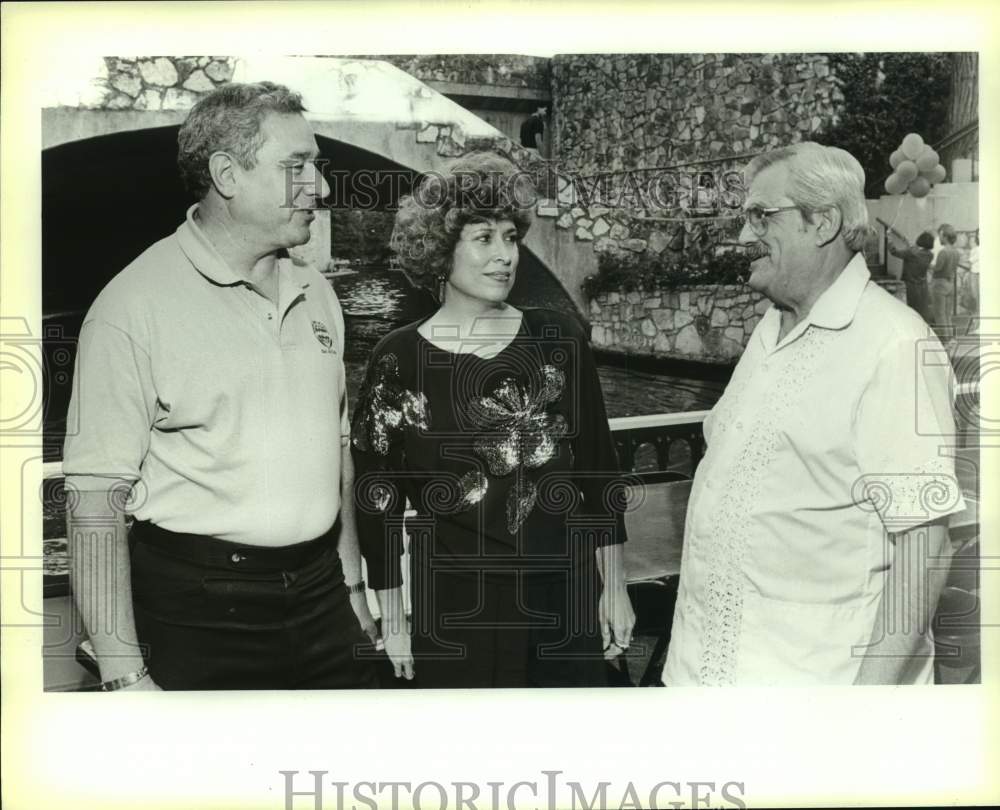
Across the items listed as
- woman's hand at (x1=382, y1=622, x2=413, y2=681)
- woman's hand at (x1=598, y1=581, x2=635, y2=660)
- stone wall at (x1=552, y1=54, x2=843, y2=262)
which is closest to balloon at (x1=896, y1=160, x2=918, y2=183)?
stone wall at (x1=552, y1=54, x2=843, y2=262)

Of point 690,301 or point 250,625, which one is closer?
point 250,625

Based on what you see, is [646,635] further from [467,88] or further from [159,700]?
[467,88]

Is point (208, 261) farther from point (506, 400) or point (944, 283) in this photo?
point (944, 283)

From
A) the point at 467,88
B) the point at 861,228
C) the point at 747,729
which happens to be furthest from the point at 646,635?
the point at 467,88

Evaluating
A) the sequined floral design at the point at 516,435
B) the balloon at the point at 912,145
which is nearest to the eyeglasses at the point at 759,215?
the balloon at the point at 912,145

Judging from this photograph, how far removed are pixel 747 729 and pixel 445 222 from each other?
1.95m

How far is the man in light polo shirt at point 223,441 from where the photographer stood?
3609mm

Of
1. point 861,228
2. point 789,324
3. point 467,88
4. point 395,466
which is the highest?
point 467,88

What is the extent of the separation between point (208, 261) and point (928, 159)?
7.82 ft

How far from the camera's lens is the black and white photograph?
3.66m

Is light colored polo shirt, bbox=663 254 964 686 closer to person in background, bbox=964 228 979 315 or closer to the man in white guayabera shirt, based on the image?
the man in white guayabera shirt

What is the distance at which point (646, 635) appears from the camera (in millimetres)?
3854

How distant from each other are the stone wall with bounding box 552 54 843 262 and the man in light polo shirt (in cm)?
88

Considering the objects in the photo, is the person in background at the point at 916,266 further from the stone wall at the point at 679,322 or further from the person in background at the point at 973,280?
the stone wall at the point at 679,322
